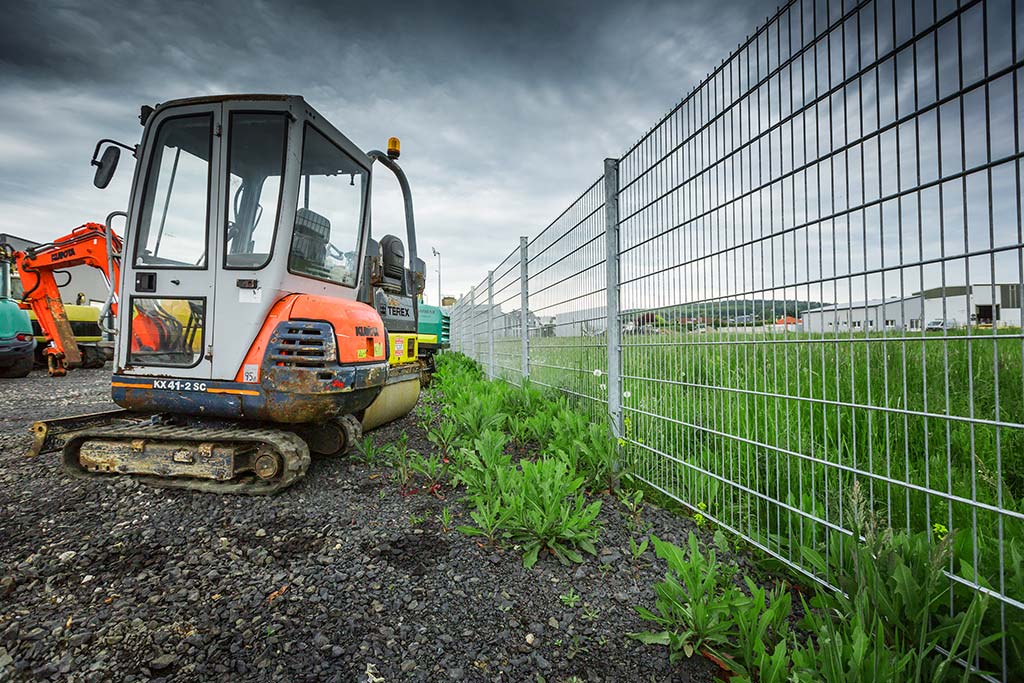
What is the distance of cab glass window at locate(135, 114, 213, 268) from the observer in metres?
3.67

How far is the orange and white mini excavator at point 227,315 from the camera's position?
3379mm

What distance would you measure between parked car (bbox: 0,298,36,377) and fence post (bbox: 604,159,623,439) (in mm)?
11963

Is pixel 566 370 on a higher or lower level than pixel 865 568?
higher

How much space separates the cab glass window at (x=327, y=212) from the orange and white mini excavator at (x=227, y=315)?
0.02 m

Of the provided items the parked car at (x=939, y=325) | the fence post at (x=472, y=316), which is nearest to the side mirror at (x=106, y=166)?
the parked car at (x=939, y=325)

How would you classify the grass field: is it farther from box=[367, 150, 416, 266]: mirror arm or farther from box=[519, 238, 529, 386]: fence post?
box=[367, 150, 416, 266]: mirror arm

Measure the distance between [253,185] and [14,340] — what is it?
9.89 meters

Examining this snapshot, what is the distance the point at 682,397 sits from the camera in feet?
9.27

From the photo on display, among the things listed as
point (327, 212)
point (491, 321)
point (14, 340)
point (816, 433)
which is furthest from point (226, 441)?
point (14, 340)

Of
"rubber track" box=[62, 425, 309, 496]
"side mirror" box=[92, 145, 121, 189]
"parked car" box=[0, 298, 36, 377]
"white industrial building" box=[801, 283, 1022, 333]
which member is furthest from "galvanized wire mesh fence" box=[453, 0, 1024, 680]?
"parked car" box=[0, 298, 36, 377]

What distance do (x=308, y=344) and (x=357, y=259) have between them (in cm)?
139

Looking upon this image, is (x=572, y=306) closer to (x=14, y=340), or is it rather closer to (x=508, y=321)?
(x=508, y=321)

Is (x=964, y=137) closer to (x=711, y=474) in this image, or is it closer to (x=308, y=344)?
(x=711, y=474)

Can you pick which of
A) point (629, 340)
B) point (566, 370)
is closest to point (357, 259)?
point (566, 370)
